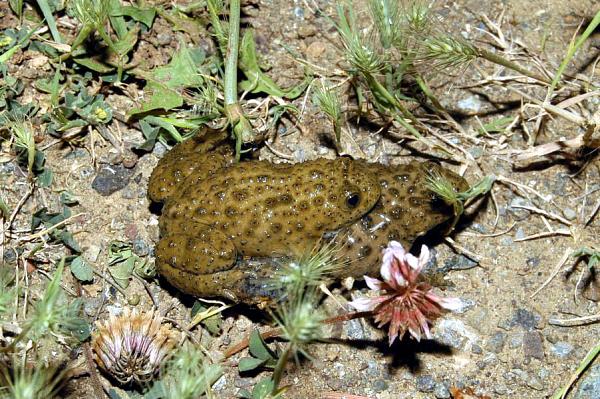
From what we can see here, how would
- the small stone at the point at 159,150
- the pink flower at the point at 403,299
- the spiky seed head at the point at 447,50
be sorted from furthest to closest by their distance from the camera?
the small stone at the point at 159,150
the spiky seed head at the point at 447,50
the pink flower at the point at 403,299

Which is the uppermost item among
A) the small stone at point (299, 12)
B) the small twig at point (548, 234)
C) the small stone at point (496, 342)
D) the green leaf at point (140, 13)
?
the small stone at point (299, 12)

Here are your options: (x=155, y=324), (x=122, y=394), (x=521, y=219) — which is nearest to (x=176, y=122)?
(x=155, y=324)

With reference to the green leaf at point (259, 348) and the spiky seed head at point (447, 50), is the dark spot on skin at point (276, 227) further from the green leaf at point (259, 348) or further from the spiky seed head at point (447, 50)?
the spiky seed head at point (447, 50)

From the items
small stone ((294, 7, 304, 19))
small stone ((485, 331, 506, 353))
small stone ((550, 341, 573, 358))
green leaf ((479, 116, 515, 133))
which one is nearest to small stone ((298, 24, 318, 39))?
small stone ((294, 7, 304, 19))

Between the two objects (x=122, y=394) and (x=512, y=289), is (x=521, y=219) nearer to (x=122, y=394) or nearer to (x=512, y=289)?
(x=512, y=289)

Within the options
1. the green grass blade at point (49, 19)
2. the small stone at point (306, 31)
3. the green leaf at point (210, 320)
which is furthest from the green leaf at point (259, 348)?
the green grass blade at point (49, 19)

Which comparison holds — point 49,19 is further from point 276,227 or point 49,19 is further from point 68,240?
point 276,227

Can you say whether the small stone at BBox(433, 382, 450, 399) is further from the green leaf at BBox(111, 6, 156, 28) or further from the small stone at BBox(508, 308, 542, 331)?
the green leaf at BBox(111, 6, 156, 28)
